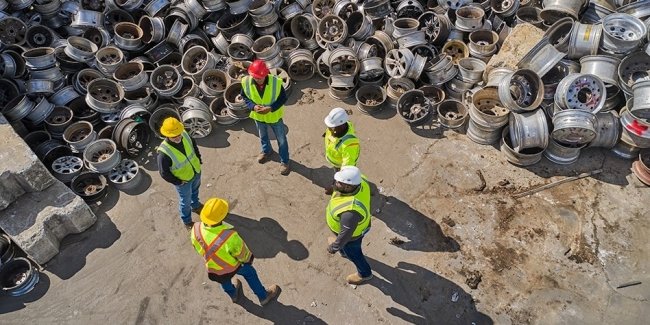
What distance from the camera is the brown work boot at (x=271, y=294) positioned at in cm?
716

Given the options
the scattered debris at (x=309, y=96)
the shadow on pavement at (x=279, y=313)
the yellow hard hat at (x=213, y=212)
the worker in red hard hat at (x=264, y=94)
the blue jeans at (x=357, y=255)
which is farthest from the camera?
the scattered debris at (x=309, y=96)

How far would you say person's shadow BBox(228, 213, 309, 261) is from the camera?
7910 millimetres

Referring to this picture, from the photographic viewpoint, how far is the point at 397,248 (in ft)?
25.6

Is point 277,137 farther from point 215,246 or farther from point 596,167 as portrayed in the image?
point 596,167

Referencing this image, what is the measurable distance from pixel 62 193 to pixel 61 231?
678 mm

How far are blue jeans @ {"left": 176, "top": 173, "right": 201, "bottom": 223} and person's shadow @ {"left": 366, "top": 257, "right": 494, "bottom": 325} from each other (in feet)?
10.7

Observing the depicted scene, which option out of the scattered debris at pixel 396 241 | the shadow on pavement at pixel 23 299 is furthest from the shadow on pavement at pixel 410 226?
the shadow on pavement at pixel 23 299

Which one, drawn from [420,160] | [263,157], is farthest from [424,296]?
[263,157]

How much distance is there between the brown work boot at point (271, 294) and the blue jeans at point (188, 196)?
2.03 m

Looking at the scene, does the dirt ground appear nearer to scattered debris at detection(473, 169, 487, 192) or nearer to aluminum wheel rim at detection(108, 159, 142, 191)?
scattered debris at detection(473, 169, 487, 192)

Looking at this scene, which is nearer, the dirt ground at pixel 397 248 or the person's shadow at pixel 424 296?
the person's shadow at pixel 424 296

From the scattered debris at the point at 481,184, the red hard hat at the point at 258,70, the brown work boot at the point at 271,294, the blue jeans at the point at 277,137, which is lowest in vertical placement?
the brown work boot at the point at 271,294

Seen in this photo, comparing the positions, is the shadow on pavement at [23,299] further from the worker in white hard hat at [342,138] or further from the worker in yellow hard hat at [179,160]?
the worker in white hard hat at [342,138]

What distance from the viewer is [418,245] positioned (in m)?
7.83
